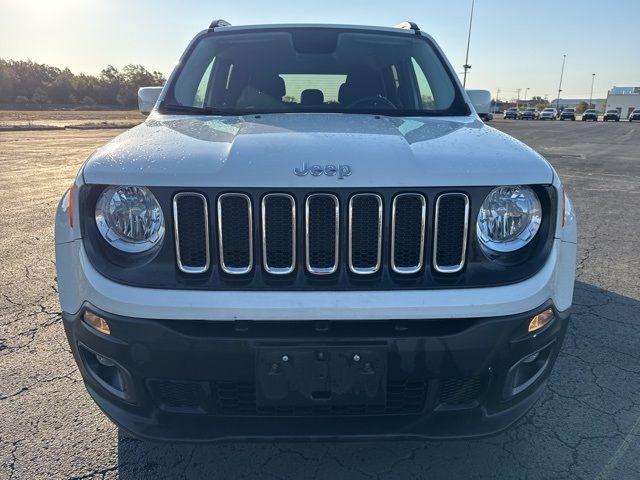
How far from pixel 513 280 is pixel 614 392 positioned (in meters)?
1.51

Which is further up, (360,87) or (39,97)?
(360,87)

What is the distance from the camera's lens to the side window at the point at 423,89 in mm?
3112

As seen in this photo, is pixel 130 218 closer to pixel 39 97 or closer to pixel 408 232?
pixel 408 232

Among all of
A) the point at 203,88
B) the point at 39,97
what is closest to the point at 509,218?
the point at 203,88

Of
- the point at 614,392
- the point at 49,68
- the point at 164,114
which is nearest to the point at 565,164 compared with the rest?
the point at 614,392

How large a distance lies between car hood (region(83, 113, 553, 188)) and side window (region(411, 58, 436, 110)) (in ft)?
3.32

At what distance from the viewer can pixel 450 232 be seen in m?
1.81

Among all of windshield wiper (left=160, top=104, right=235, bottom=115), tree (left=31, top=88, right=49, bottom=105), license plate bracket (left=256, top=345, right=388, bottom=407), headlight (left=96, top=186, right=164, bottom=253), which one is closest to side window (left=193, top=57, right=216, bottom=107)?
windshield wiper (left=160, top=104, right=235, bottom=115)

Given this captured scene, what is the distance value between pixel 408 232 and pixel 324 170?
1.23 ft

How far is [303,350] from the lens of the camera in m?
1.69

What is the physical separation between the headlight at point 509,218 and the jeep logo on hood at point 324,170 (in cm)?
52

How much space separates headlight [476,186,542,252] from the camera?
1.84 m

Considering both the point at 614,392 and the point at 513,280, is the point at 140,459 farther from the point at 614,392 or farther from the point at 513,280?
the point at 614,392

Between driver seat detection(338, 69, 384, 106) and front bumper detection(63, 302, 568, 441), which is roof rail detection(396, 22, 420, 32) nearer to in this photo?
driver seat detection(338, 69, 384, 106)
